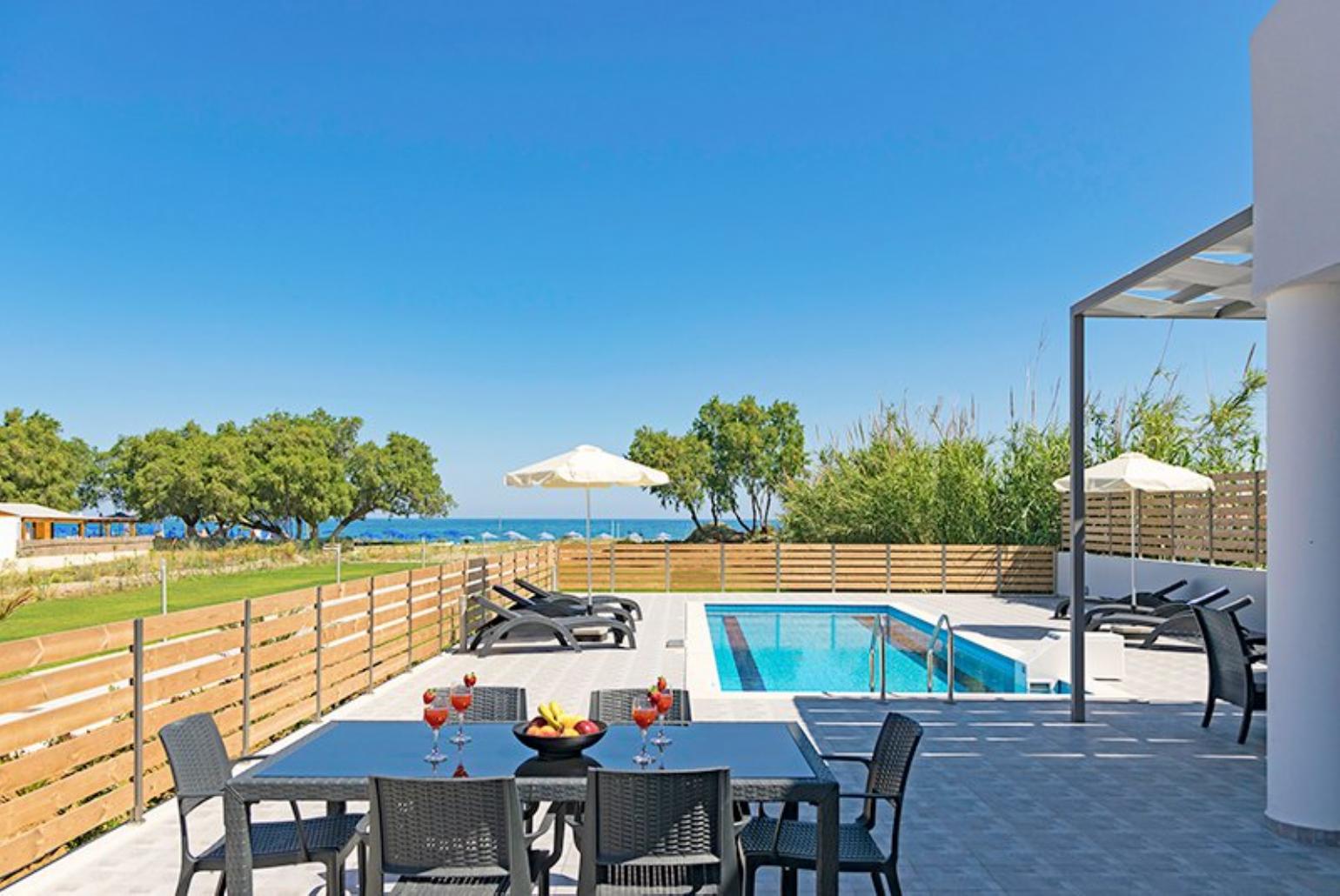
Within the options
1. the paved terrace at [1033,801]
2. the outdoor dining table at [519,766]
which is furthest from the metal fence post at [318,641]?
the outdoor dining table at [519,766]

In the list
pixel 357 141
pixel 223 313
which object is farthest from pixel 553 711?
pixel 223 313

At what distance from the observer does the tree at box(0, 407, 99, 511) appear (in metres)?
56.2

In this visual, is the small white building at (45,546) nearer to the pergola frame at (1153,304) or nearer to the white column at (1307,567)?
the pergola frame at (1153,304)

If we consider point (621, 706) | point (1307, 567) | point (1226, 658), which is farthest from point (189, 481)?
point (1307, 567)

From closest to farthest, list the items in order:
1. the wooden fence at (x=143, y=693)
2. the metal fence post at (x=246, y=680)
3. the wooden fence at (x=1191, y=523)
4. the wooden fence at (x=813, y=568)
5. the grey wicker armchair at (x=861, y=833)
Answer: the grey wicker armchair at (x=861, y=833), the wooden fence at (x=143, y=693), the metal fence post at (x=246, y=680), the wooden fence at (x=1191, y=523), the wooden fence at (x=813, y=568)

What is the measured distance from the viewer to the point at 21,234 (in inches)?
1836

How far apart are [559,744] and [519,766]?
0.16 metres

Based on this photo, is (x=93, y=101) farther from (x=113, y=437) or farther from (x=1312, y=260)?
(x=113, y=437)

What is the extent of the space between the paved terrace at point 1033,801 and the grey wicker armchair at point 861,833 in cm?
68

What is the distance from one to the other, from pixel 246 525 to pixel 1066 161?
4406 cm

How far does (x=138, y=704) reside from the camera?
548 cm

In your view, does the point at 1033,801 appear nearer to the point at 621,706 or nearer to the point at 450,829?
the point at 621,706

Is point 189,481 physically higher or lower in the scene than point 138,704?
higher

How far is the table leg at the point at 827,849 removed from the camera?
11.5 feet
